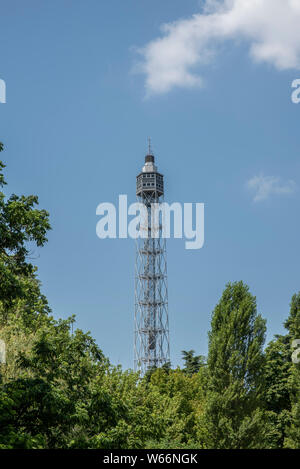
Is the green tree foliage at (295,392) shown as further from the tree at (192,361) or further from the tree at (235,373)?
the tree at (192,361)

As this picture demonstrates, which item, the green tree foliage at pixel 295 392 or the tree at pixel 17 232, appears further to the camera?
the green tree foliage at pixel 295 392

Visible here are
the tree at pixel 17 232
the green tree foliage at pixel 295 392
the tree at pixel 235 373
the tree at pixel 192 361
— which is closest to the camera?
the tree at pixel 17 232

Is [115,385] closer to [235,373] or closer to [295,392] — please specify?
[235,373]

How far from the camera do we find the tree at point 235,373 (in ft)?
74.7

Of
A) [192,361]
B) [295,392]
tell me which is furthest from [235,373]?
[192,361]

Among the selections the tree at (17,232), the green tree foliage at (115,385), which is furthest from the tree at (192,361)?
the tree at (17,232)

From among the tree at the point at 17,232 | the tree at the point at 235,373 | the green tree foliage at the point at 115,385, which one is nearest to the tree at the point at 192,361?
the green tree foliage at the point at 115,385

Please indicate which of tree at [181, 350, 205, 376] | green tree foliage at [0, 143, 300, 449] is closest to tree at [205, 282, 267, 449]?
green tree foliage at [0, 143, 300, 449]

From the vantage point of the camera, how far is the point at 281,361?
29984 mm

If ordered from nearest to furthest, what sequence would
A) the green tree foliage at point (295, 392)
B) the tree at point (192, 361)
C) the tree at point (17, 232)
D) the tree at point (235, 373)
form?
the tree at point (17, 232), the tree at point (235, 373), the green tree foliage at point (295, 392), the tree at point (192, 361)

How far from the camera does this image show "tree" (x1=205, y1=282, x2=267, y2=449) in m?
22.8

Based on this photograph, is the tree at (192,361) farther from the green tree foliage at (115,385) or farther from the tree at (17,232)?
the tree at (17,232)

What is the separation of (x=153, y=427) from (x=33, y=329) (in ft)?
23.0

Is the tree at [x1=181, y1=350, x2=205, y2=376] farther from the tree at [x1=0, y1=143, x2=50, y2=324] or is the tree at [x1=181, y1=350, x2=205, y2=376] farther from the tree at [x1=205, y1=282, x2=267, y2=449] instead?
the tree at [x1=0, y1=143, x2=50, y2=324]
